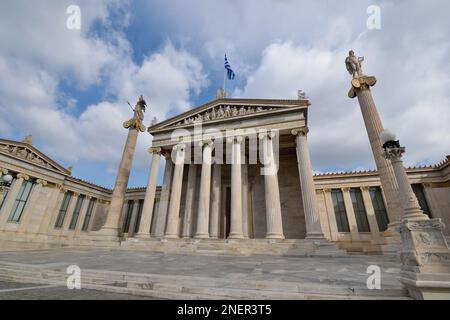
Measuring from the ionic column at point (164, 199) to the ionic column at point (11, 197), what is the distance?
15.4 metres

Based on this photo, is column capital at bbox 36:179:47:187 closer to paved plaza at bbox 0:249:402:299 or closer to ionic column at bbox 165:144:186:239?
ionic column at bbox 165:144:186:239

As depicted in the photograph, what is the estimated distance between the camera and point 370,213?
69.8 feet

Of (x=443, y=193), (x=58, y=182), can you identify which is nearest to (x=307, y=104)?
(x=443, y=193)

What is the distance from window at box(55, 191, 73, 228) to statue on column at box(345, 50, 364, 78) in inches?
1347

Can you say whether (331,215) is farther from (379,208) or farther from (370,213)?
(379,208)

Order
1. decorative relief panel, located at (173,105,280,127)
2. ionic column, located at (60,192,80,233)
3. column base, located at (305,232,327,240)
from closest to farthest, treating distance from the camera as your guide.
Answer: column base, located at (305,232,327,240), decorative relief panel, located at (173,105,280,127), ionic column, located at (60,192,80,233)

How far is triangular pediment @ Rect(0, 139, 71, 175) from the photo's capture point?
22016 mm

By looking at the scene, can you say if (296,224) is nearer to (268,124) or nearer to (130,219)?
(268,124)

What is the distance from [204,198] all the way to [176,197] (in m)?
2.91

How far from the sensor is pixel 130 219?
1188 inches

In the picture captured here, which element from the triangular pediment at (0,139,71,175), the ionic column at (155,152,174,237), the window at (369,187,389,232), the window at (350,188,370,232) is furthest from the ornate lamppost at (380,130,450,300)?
the triangular pediment at (0,139,71,175)

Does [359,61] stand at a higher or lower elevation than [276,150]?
higher
